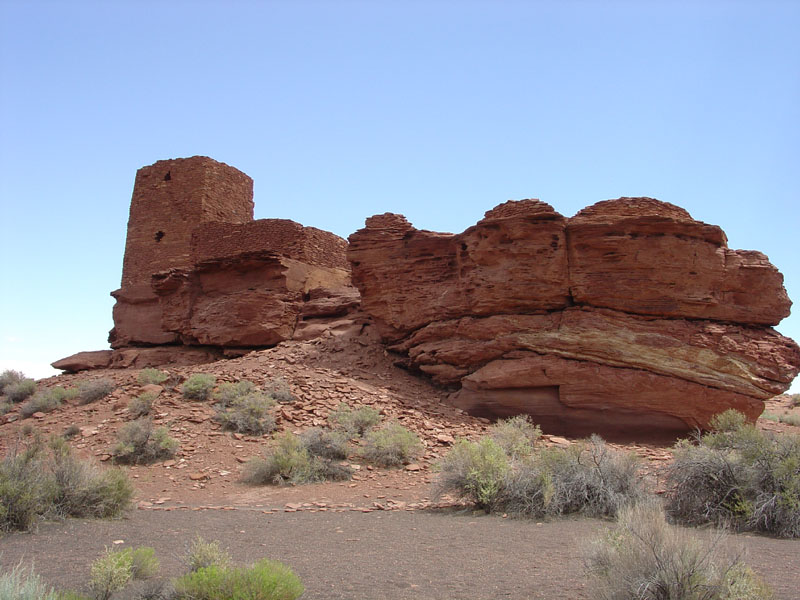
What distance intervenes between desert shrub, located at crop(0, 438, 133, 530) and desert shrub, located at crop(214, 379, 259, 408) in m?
5.04

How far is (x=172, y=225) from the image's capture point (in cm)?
2234

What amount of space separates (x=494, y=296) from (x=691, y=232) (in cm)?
435

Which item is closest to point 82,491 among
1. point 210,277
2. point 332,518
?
point 332,518

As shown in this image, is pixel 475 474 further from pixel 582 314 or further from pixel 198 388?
pixel 198 388

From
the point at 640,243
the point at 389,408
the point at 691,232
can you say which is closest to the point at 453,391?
the point at 389,408

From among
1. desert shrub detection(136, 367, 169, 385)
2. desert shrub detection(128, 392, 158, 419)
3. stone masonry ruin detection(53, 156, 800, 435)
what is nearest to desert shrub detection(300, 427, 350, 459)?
desert shrub detection(128, 392, 158, 419)

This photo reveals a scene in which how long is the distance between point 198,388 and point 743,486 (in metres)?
10.6

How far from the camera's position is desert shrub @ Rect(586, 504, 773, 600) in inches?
142

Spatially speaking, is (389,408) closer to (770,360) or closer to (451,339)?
(451,339)

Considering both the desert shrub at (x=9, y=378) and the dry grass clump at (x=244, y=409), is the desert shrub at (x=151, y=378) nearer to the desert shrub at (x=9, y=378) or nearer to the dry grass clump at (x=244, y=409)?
the dry grass clump at (x=244, y=409)

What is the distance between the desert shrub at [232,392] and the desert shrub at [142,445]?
188 cm

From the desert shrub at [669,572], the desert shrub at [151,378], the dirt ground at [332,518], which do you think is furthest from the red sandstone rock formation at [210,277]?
the desert shrub at [669,572]

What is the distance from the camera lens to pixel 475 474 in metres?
7.95

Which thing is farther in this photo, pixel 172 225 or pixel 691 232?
pixel 172 225
